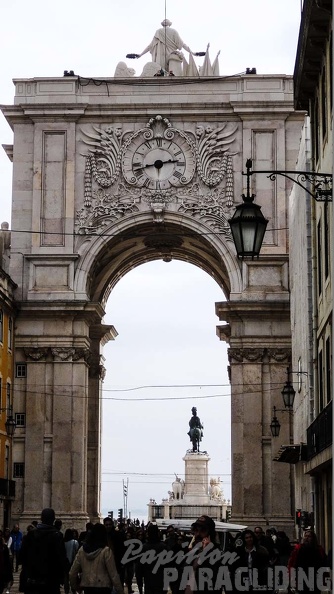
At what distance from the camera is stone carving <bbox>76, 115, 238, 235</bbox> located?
203 feet

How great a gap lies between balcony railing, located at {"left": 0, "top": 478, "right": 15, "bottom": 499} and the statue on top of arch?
19201mm

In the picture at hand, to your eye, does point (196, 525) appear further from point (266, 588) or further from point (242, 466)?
point (242, 466)

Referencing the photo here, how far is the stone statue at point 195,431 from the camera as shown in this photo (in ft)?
294

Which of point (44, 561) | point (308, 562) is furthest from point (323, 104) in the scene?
point (44, 561)

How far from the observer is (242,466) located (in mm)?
59281

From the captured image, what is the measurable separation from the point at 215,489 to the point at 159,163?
31951 mm

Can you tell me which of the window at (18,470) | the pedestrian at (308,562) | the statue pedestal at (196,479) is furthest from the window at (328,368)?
the statue pedestal at (196,479)

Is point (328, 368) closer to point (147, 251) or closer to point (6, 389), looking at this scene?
point (6, 389)

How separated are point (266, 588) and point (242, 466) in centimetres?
3540

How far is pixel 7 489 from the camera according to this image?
57781mm

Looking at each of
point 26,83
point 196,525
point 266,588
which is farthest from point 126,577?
point 26,83

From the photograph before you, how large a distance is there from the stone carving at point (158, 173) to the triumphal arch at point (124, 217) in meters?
0.05

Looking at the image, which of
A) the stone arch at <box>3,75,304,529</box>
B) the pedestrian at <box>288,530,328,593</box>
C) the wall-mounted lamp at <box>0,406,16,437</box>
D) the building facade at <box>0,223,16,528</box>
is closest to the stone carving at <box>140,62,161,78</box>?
the stone arch at <box>3,75,304,529</box>

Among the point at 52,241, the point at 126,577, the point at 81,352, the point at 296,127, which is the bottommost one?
the point at 126,577
